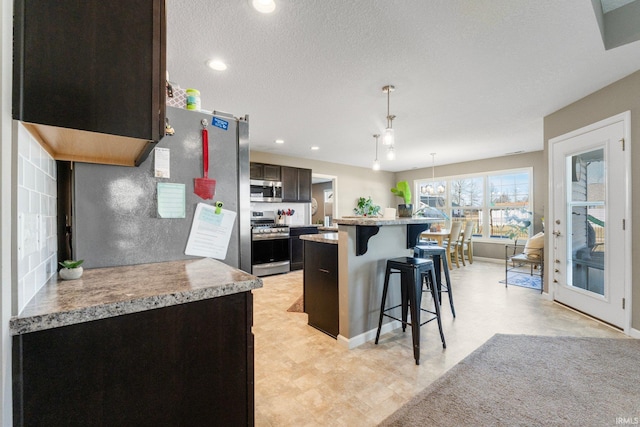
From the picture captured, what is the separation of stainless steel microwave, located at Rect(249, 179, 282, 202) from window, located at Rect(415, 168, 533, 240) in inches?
173

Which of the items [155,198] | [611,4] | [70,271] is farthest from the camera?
[611,4]

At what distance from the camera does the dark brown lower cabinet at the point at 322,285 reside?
8.29 feet

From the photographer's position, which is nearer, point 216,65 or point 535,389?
point 535,389

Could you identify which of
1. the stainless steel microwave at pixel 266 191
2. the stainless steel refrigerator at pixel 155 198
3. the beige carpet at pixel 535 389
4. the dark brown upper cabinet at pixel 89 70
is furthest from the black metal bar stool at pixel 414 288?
the stainless steel microwave at pixel 266 191

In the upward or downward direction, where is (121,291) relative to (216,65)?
downward

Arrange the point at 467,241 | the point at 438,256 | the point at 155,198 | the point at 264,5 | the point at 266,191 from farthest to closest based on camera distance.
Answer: the point at 467,241
the point at 266,191
the point at 438,256
the point at 264,5
the point at 155,198

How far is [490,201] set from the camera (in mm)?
6562

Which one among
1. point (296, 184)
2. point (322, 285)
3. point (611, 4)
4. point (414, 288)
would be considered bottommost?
point (322, 285)

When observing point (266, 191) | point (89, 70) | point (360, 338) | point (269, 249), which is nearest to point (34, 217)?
point (89, 70)

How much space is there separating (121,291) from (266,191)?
481 centimetres

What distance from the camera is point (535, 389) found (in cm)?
178

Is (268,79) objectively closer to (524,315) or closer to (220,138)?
(220,138)

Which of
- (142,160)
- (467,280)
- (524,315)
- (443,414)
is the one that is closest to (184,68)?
(142,160)

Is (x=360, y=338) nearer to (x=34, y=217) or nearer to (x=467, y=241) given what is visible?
(x=34, y=217)
